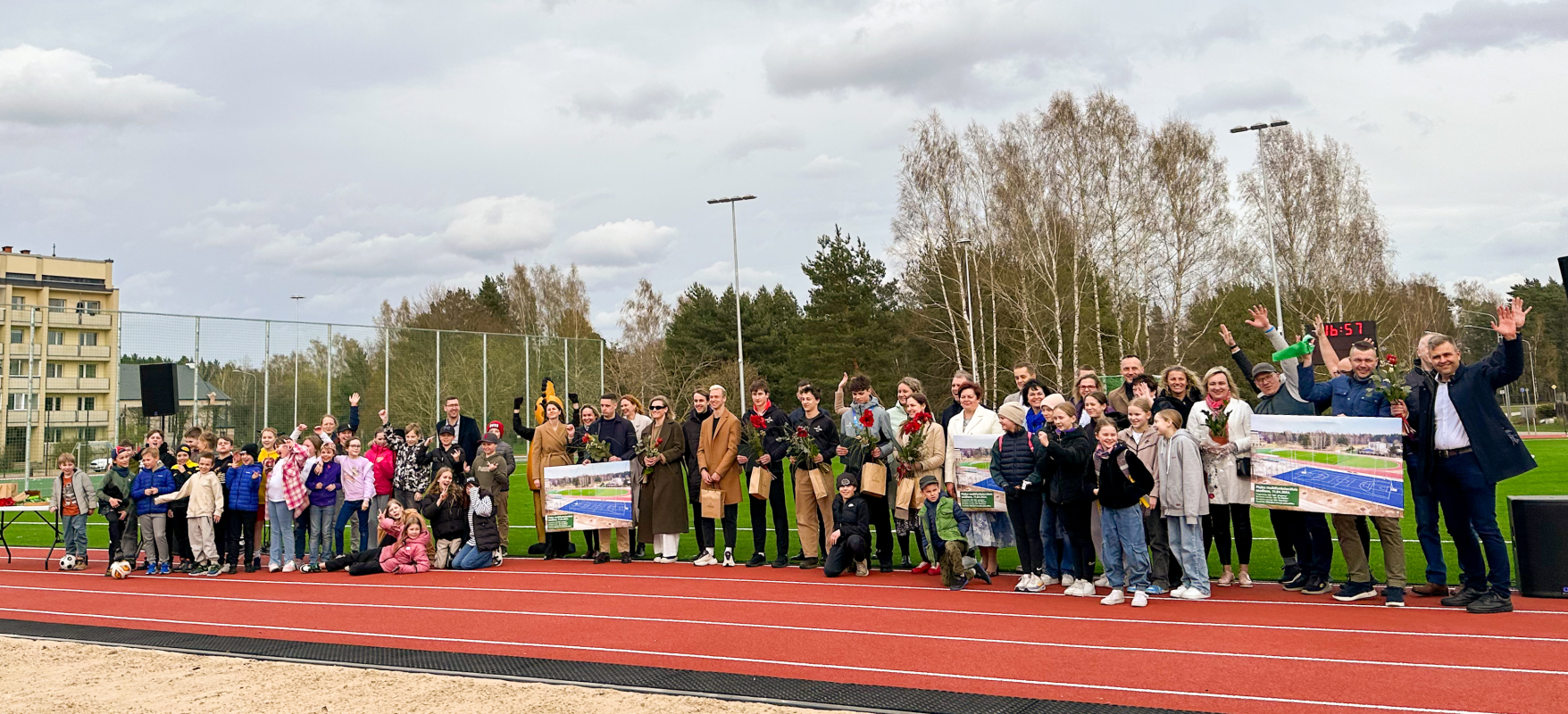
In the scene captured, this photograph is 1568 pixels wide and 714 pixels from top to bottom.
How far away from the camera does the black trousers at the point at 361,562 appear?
11.2 m

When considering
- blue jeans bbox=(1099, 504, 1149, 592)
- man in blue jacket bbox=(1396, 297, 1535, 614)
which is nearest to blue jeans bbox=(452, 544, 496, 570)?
blue jeans bbox=(1099, 504, 1149, 592)

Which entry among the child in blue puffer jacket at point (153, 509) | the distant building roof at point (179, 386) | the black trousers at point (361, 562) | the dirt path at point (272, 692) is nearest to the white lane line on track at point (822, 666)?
the dirt path at point (272, 692)

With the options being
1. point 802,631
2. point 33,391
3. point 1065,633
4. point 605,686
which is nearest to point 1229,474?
point 1065,633

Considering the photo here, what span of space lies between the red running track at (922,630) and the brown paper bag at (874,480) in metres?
0.80

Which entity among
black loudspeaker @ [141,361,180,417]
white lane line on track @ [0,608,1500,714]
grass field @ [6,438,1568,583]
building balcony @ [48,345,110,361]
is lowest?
white lane line on track @ [0,608,1500,714]

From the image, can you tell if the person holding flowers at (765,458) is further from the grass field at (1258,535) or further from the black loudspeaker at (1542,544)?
the black loudspeaker at (1542,544)

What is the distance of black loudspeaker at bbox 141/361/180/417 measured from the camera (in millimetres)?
15352

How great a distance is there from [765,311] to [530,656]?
148 feet

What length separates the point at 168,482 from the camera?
39.1 ft

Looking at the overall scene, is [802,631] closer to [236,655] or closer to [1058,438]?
[1058,438]

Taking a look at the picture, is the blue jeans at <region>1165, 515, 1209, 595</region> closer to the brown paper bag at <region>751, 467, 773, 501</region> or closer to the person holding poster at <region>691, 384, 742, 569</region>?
the brown paper bag at <region>751, 467, 773, 501</region>

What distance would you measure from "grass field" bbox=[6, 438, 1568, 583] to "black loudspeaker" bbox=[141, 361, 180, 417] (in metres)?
2.00

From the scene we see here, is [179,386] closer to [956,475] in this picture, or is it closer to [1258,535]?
[956,475]

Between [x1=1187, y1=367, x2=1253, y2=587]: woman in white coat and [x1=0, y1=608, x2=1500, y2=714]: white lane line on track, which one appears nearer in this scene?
[x1=0, y1=608, x2=1500, y2=714]: white lane line on track
